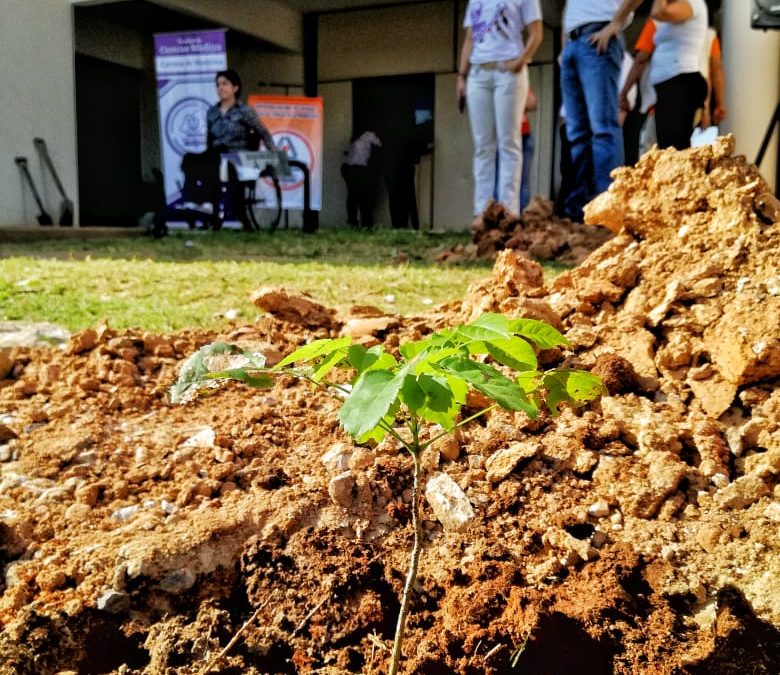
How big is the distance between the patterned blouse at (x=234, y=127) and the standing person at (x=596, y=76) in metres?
4.98

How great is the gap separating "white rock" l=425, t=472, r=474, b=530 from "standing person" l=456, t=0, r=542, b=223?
4.58 m

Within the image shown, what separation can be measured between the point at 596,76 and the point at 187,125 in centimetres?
787

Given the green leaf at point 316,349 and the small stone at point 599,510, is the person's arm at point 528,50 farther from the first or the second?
the green leaf at point 316,349

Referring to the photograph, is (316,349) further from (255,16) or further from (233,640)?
(255,16)

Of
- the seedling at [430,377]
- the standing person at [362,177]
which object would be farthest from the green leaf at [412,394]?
the standing person at [362,177]

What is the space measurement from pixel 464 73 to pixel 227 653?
18.0 feet

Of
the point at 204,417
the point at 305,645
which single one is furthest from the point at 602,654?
the point at 204,417

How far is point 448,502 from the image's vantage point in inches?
65.1

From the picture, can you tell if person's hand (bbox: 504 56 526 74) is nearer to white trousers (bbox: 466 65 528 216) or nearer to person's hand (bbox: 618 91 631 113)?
white trousers (bbox: 466 65 528 216)

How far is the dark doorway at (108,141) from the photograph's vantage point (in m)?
14.1

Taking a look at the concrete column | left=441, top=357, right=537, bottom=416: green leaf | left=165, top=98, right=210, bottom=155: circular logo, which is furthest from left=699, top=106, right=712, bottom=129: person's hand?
left=165, top=98, right=210, bottom=155: circular logo

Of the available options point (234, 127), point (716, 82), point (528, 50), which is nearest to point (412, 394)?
point (528, 50)

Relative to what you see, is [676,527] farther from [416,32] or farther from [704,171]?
[416,32]

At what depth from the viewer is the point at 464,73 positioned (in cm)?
629
